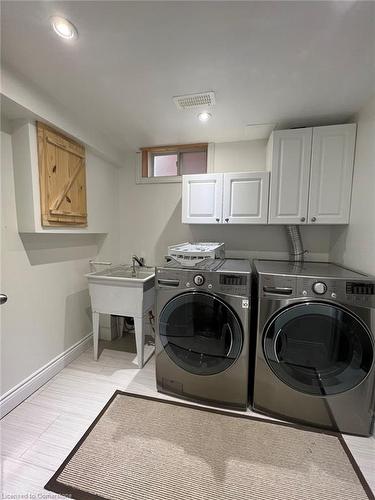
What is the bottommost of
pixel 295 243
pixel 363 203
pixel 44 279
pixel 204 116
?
pixel 44 279

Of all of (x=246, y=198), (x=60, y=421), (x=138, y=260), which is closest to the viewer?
(x=60, y=421)

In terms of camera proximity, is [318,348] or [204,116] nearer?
[318,348]

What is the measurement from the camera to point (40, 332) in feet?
6.12

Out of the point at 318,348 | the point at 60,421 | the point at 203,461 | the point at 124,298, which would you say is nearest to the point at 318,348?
the point at 318,348

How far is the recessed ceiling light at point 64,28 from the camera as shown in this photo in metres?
1.02

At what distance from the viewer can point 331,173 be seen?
1822 millimetres

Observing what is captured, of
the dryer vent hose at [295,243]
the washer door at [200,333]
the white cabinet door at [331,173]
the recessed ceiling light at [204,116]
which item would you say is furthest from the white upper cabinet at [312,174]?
the washer door at [200,333]

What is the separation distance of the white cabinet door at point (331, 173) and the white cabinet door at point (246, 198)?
1.29 feet

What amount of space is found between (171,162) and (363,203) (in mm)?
1972

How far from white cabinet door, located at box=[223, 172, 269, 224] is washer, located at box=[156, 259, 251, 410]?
628 millimetres

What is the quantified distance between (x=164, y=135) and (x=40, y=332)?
2175mm

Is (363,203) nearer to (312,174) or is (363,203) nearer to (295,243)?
(312,174)

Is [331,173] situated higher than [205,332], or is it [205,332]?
[331,173]

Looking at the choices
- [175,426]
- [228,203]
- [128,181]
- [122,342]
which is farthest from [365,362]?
[128,181]
